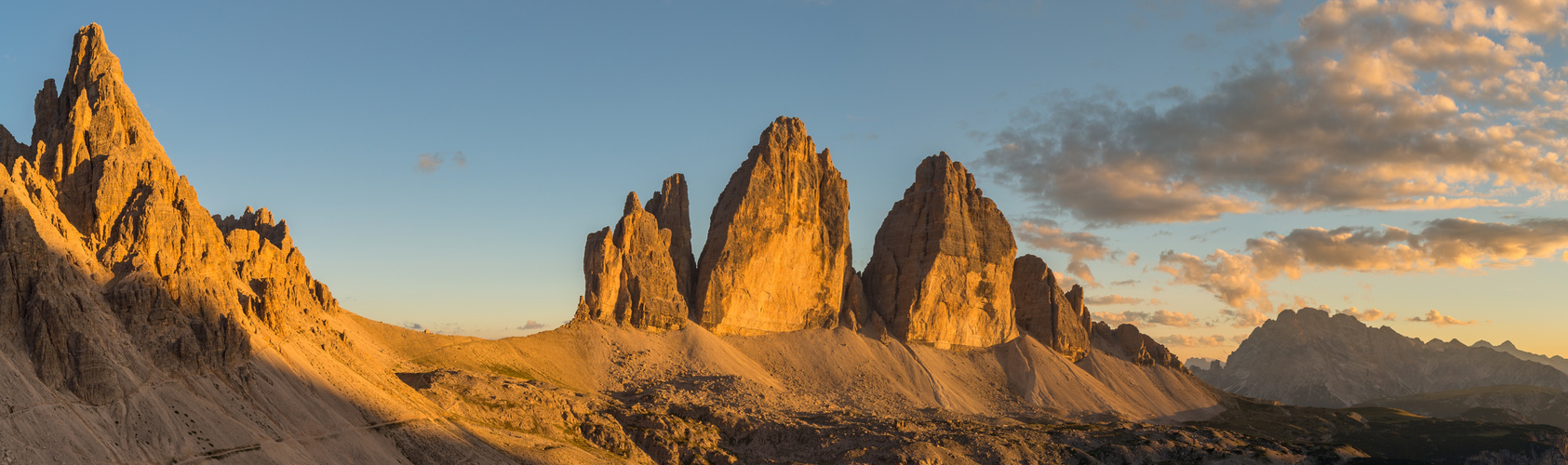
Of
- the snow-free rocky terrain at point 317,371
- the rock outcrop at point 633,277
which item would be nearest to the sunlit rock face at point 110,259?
the snow-free rocky terrain at point 317,371

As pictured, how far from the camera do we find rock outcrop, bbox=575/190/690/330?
17688 cm

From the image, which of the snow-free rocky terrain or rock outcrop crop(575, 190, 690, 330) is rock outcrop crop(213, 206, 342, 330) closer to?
the snow-free rocky terrain

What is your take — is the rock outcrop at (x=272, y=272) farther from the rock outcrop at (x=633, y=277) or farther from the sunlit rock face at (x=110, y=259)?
the rock outcrop at (x=633, y=277)

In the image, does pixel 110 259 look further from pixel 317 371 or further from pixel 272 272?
pixel 272 272

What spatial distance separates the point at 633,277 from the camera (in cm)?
18312

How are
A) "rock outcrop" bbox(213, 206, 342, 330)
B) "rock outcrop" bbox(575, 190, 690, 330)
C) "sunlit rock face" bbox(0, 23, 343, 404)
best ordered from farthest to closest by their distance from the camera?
"rock outcrop" bbox(575, 190, 690, 330) → "rock outcrop" bbox(213, 206, 342, 330) → "sunlit rock face" bbox(0, 23, 343, 404)

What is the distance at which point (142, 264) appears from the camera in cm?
9431

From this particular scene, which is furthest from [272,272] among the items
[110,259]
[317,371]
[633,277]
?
[633,277]

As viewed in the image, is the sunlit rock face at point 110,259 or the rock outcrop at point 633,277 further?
the rock outcrop at point 633,277

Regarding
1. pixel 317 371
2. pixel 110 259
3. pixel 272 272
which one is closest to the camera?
pixel 110 259

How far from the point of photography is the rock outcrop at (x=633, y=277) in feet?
580

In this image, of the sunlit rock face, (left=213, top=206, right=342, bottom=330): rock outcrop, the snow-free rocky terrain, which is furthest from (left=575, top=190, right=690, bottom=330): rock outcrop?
the sunlit rock face

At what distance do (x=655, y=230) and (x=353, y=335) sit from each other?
214 feet

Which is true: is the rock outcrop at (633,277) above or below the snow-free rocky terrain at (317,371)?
above
